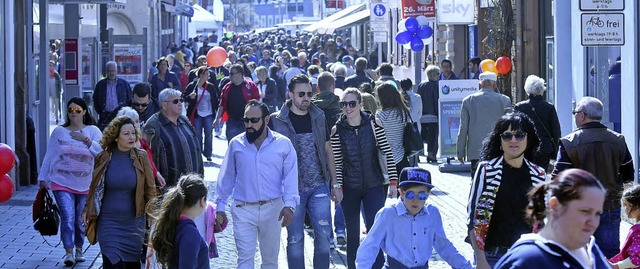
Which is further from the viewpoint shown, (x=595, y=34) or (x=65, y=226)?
(x=595, y=34)

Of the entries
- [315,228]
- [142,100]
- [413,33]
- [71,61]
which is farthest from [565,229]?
[413,33]

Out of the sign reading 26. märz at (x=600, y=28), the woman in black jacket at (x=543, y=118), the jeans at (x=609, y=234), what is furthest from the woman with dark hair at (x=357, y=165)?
the sign reading 26. märz at (x=600, y=28)

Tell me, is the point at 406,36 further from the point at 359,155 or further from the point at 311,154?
the point at 311,154

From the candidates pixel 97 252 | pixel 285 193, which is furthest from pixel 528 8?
pixel 285 193

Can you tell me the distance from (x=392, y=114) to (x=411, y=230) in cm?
479

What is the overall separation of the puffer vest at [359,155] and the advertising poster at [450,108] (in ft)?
A: 29.2

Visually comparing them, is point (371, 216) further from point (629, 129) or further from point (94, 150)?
point (629, 129)

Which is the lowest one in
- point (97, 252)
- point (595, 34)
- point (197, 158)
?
point (97, 252)

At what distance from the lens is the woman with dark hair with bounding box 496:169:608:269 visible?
4.42m

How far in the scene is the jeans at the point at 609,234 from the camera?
961 cm

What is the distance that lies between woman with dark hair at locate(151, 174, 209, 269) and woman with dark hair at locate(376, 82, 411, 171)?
545cm

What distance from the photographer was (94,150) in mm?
11391

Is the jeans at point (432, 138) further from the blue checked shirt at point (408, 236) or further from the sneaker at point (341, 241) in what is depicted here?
the blue checked shirt at point (408, 236)

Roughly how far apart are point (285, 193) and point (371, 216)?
1.49 m
